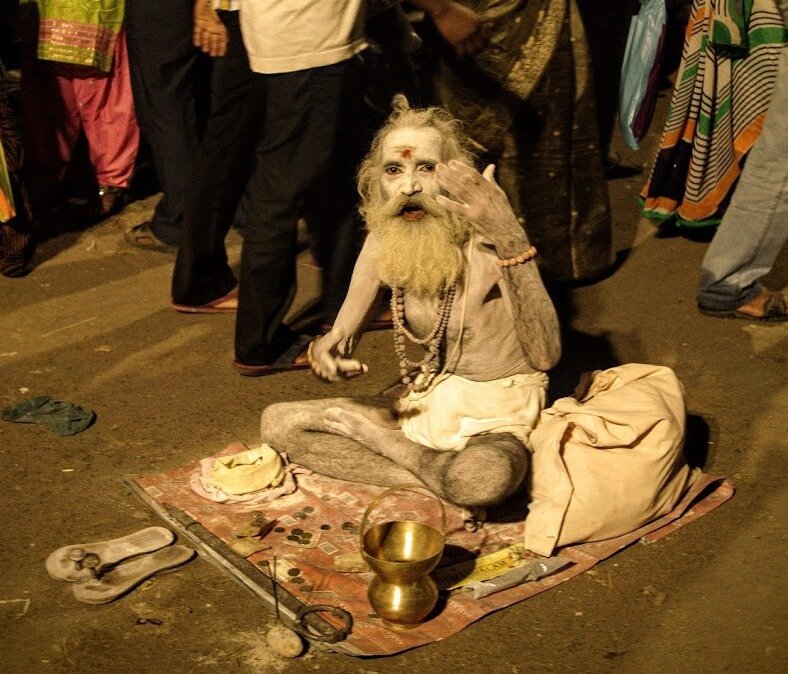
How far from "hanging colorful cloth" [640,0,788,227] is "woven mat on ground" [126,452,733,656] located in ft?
7.70

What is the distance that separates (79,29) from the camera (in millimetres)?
6363

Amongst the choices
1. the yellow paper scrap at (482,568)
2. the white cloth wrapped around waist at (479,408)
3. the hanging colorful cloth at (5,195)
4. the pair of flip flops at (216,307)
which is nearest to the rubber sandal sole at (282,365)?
the pair of flip flops at (216,307)

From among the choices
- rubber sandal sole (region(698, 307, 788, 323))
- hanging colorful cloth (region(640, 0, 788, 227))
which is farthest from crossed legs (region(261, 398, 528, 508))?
hanging colorful cloth (region(640, 0, 788, 227))

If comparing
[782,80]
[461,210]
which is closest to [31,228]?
[461,210]

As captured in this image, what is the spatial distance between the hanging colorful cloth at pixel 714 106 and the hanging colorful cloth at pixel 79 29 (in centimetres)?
313

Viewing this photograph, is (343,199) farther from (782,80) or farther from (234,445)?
(782,80)

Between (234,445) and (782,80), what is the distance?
9.21 feet

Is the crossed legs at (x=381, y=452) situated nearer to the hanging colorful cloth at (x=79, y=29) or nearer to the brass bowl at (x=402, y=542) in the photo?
the brass bowl at (x=402, y=542)

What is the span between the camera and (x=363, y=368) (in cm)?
389

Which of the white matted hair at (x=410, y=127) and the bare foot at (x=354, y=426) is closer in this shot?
the white matted hair at (x=410, y=127)

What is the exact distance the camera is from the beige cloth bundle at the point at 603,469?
368 cm

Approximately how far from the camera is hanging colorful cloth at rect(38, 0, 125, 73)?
6.29 metres

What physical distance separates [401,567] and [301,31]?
2.12m

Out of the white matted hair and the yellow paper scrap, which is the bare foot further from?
the white matted hair
